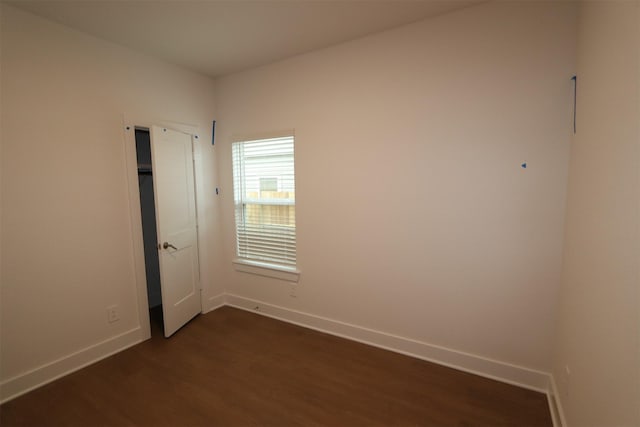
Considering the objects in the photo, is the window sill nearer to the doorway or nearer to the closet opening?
the doorway

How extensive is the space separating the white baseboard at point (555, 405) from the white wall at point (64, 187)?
11.6 ft

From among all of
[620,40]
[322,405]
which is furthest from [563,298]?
[322,405]

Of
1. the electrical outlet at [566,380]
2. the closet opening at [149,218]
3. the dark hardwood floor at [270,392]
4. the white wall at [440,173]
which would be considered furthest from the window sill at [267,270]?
the electrical outlet at [566,380]

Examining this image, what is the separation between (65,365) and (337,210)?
107 inches

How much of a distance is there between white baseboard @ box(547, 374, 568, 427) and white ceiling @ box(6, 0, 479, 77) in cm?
283

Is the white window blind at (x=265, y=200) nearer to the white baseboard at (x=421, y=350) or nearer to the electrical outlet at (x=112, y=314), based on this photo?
the white baseboard at (x=421, y=350)

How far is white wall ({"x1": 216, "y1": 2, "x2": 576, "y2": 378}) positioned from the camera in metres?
1.98

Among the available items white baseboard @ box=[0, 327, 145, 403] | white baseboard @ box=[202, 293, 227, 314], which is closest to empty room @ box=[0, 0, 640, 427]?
white baseboard @ box=[0, 327, 145, 403]

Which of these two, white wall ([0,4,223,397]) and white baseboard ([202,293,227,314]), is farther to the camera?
white baseboard ([202,293,227,314])

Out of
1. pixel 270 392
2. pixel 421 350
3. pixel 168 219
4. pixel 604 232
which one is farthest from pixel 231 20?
A: pixel 421 350

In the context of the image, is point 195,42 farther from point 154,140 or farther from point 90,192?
point 90,192

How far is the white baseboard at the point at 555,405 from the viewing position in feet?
5.62

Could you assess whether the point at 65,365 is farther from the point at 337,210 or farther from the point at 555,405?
the point at 555,405

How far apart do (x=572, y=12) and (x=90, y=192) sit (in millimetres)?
3919
